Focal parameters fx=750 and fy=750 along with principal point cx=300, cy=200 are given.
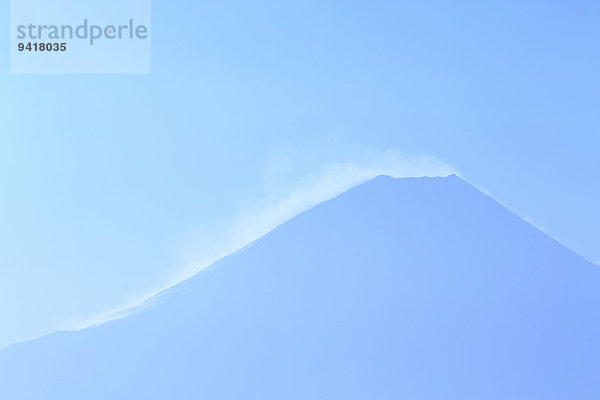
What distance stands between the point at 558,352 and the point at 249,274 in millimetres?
1582

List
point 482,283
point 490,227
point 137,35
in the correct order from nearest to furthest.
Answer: point 137,35
point 482,283
point 490,227

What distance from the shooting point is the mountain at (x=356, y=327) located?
3512mm

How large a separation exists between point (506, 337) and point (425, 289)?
0.47 metres

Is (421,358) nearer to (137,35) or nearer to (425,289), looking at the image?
(425,289)

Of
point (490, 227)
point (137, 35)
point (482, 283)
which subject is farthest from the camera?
point (490, 227)

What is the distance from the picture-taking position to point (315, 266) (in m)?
3.88

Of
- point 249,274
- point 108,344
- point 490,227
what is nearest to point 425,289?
point 490,227

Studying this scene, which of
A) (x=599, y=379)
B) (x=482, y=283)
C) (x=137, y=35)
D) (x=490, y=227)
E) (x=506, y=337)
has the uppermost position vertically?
(x=137, y=35)

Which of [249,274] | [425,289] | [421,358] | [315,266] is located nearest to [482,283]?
[425,289]

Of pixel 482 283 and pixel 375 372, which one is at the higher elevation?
pixel 482 283

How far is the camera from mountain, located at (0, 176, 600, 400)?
3512 millimetres

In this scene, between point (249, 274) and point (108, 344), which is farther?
point (249, 274)

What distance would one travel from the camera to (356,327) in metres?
3.66

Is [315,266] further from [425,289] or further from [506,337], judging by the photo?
[506,337]
